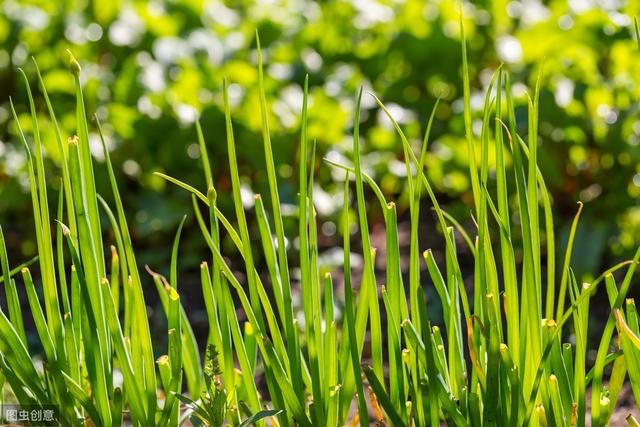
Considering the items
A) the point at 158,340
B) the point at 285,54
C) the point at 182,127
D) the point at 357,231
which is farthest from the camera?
the point at 285,54

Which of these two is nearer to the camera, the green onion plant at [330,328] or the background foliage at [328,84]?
the green onion plant at [330,328]

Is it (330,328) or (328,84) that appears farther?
(328,84)

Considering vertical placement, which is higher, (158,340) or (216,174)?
(216,174)

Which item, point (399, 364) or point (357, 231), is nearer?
point (399, 364)

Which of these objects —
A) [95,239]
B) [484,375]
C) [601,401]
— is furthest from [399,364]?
[95,239]

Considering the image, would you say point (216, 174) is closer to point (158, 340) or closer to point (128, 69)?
point (128, 69)

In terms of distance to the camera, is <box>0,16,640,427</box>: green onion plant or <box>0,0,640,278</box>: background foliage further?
<box>0,0,640,278</box>: background foliage

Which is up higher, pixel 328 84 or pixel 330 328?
pixel 328 84

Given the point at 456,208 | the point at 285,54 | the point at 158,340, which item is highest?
the point at 285,54
